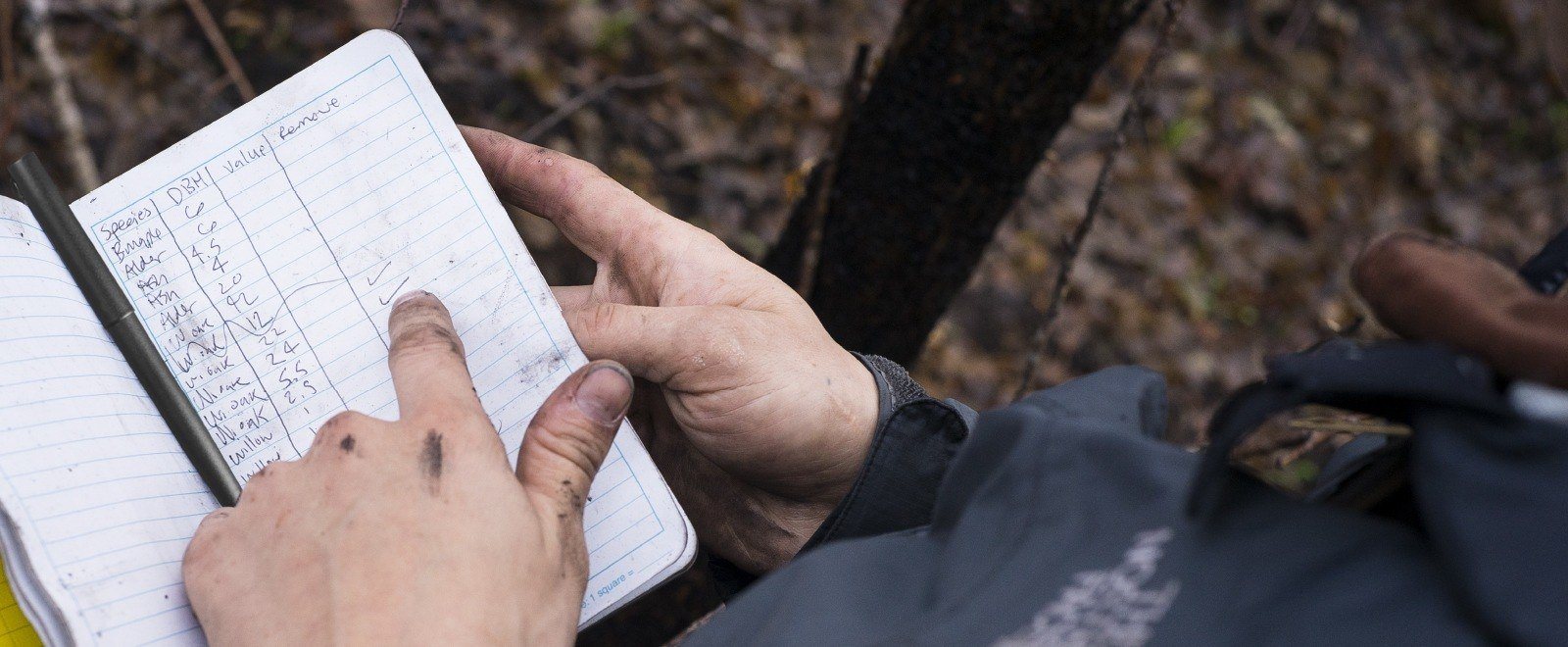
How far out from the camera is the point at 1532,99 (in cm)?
371

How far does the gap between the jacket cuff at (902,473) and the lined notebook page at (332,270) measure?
230mm

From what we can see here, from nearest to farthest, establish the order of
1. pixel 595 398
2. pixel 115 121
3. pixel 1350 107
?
pixel 595 398 < pixel 115 121 < pixel 1350 107

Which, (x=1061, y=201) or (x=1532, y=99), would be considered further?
(x=1532, y=99)

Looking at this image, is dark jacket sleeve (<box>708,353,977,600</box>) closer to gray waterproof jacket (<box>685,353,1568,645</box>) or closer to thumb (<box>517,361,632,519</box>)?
gray waterproof jacket (<box>685,353,1568,645</box>)

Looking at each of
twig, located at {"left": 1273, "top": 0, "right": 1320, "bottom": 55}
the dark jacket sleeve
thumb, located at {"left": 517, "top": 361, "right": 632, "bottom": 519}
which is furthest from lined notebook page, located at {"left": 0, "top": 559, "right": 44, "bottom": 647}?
twig, located at {"left": 1273, "top": 0, "right": 1320, "bottom": 55}

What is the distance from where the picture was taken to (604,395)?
0.91m

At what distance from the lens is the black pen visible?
99 centimetres

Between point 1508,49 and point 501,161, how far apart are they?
4482mm

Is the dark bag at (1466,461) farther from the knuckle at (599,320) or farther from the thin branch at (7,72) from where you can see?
the thin branch at (7,72)

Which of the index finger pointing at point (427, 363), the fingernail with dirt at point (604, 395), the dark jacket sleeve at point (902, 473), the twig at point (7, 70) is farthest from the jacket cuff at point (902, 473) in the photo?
the twig at point (7, 70)

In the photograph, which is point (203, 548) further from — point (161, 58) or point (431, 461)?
point (161, 58)

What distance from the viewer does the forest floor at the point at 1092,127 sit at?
2197 millimetres

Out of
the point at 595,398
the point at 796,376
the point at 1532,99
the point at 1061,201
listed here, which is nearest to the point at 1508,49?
the point at 1532,99

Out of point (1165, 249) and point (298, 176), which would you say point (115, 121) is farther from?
point (1165, 249)
